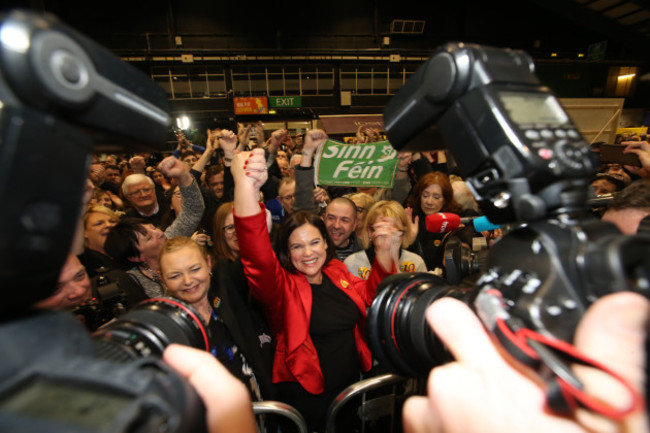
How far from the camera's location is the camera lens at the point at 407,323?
70cm

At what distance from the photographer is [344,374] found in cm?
162

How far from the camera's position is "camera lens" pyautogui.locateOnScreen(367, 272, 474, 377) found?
70 centimetres

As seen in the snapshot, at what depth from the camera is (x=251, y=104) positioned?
14.2 m

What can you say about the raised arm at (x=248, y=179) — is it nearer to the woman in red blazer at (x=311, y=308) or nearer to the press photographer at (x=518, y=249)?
the woman in red blazer at (x=311, y=308)

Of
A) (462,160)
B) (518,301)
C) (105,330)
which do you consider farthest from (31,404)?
(462,160)

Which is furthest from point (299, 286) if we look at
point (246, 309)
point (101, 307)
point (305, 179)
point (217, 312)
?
point (305, 179)

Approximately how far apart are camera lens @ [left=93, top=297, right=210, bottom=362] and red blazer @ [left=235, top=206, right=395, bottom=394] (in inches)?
24.0

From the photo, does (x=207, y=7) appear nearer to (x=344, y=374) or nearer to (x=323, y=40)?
(x=323, y=40)

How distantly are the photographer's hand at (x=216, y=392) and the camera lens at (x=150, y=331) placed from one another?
0.08 meters

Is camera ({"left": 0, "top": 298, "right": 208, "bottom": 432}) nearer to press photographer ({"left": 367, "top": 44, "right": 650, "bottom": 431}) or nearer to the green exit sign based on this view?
press photographer ({"left": 367, "top": 44, "right": 650, "bottom": 431})

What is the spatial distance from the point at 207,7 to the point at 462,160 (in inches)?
663

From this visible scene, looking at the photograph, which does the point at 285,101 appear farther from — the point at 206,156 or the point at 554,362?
the point at 554,362

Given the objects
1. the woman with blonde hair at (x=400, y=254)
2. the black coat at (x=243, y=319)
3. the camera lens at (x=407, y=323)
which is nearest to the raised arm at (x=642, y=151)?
the woman with blonde hair at (x=400, y=254)

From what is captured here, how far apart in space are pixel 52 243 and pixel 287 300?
128 cm
